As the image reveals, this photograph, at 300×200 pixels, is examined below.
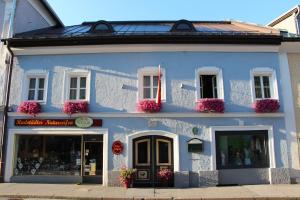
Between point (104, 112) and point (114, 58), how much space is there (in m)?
2.60

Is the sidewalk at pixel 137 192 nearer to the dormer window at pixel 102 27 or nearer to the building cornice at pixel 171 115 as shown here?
the building cornice at pixel 171 115

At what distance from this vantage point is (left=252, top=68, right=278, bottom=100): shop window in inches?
559

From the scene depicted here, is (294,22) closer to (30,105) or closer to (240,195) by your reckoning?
(240,195)

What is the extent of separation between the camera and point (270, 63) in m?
14.4

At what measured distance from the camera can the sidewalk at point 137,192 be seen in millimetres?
11133

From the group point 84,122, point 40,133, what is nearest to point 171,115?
point 84,122

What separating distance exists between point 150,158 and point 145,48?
5039mm

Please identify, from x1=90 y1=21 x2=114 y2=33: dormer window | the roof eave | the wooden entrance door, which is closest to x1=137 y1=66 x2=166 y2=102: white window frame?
the roof eave

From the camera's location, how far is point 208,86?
14312 millimetres

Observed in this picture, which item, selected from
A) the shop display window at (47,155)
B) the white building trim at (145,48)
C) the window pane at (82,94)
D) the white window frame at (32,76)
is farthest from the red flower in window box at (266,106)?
the white window frame at (32,76)

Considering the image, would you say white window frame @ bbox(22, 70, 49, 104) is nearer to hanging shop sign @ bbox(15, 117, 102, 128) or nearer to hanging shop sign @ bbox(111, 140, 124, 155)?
hanging shop sign @ bbox(15, 117, 102, 128)

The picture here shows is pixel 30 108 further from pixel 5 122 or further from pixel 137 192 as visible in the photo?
pixel 137 192

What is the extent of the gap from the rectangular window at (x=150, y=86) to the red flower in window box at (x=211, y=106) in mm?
2183

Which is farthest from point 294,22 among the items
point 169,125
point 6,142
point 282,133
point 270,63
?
point 6,142
